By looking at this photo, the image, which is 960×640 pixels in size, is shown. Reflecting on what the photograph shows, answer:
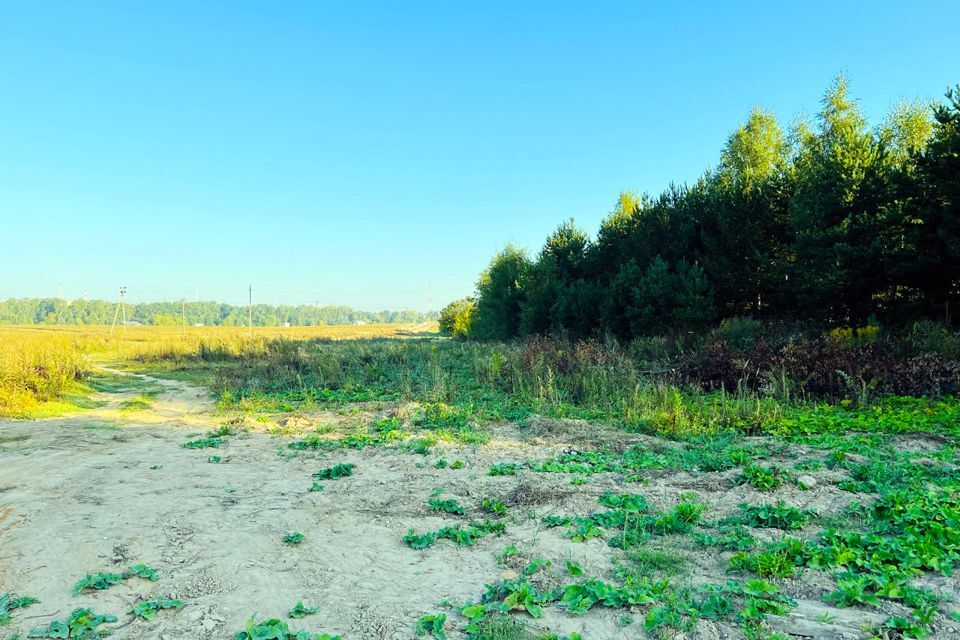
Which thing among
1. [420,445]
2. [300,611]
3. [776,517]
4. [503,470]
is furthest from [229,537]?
[776,517]

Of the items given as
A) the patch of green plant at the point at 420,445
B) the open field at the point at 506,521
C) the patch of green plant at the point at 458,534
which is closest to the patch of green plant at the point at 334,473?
the open field at the point at 506,521

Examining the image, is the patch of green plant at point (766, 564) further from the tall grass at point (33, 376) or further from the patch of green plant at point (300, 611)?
the tall grass at point (33, 376)

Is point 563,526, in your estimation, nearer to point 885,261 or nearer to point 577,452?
point 577,452

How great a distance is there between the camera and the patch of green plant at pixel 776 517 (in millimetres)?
4582

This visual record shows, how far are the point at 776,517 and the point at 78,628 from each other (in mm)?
5032

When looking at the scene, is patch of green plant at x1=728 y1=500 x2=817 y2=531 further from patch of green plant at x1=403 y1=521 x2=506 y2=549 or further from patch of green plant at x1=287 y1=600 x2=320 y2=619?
patch of green plant at x1=287 y1=600 x2=320 y2=619

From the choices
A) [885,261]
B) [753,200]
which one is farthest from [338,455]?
[753,200]

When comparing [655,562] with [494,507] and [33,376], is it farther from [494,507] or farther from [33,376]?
[33,376]

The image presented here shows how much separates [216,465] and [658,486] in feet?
18.1

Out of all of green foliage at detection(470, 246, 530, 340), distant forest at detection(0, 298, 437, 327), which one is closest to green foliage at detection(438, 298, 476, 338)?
green foliage at detection(470, 246, 530, 340)

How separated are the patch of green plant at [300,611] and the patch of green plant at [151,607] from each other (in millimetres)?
779

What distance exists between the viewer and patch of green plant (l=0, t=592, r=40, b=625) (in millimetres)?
3539

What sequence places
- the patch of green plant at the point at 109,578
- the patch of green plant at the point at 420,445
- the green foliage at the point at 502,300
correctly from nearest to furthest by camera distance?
the patch of green plant at the point at 109,578, the patch of green plant at the point at 420,445, the green foliage at the point at 502,300

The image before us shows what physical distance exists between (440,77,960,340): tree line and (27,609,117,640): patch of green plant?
1691 cm
